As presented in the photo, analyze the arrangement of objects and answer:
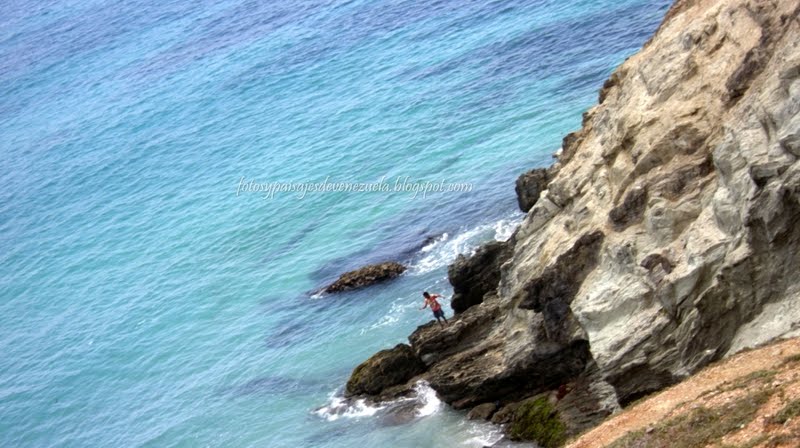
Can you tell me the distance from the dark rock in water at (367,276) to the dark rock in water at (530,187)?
7.92 meters

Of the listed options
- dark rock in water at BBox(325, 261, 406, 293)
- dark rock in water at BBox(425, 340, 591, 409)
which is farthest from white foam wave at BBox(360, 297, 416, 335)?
dark rock in water at BBox(425, 340, 591, 409)

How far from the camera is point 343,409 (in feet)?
149

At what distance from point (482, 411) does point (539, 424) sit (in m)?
3.97

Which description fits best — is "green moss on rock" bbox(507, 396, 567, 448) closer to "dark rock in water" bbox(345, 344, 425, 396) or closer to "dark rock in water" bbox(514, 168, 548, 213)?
"dark rock in water" bbox(345, 344, 425, 396)

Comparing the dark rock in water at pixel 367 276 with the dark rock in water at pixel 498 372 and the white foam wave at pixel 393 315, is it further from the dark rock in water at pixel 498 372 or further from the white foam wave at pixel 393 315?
the dark rock in water at pixel 498 372

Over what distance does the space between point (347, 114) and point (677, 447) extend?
60.6 metres

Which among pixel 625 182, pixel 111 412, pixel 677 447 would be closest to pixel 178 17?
pixel 111 412

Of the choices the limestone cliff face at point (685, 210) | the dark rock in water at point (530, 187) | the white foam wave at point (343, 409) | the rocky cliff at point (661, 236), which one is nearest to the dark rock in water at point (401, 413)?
the white foam wave at point (343, 409)

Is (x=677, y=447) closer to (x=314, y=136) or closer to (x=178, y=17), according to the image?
(x=314, y=136)

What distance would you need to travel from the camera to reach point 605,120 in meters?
37.3

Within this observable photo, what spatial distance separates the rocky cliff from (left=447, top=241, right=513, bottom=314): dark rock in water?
390 centimetres

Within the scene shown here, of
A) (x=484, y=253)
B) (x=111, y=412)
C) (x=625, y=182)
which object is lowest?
(x=111, y=412)

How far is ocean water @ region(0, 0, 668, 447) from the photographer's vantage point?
172 ft

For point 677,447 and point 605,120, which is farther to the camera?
→ point 605,120
